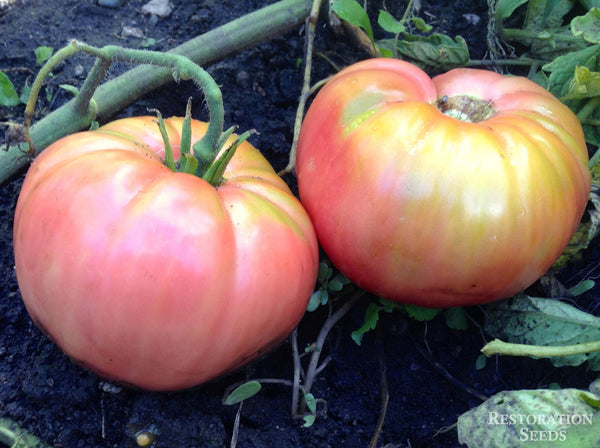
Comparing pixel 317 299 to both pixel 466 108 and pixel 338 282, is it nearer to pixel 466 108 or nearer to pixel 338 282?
pixel 338 282

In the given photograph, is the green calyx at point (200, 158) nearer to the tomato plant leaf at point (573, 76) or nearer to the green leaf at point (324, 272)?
the green leaf at point (324, 272)

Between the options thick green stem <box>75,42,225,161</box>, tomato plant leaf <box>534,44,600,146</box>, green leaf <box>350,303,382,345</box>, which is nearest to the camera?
thick green stem <box>75,42,225,161</box>

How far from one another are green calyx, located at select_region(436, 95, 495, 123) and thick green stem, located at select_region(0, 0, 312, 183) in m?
0.66

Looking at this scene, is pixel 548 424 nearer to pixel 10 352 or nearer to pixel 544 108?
pixel 544 108

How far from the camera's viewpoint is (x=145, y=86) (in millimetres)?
1687

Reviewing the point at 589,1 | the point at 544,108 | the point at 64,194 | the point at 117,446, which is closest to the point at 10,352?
the point at 117,446

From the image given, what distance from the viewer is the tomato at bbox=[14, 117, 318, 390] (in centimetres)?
106

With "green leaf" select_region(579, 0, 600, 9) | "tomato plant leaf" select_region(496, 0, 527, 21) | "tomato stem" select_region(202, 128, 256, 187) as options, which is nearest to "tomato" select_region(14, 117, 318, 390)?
"tomato stem" select_region(202, 128, 256, 187)

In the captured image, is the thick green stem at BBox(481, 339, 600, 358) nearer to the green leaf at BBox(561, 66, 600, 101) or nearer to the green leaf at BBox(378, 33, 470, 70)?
the green leaf at BBox(561, 66, 600, 101)

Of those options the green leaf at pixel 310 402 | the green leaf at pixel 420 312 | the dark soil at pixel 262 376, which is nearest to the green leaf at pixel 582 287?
the dark soil at pixel 262 376

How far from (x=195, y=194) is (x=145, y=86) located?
68 centimetres

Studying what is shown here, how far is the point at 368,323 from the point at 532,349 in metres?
0.36

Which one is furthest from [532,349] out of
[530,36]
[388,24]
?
[530,36]

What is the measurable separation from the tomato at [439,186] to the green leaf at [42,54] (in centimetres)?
93
